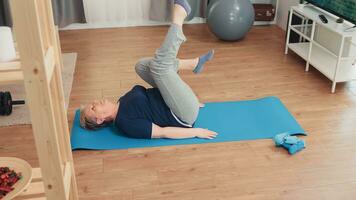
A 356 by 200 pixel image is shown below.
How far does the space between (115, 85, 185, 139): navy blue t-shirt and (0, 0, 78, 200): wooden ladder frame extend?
886 millimetres

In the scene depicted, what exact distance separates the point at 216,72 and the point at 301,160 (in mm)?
1353

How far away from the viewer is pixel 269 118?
268 centimetres

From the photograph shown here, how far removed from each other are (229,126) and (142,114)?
1.93ft

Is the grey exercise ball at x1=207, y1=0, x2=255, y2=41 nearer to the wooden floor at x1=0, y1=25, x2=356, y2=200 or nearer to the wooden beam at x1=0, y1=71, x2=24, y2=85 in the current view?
the wooden floor at x1=0, y1=25, x2=356, y2=200

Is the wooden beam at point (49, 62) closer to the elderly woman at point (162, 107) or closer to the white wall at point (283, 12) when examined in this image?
the elderly woman at point (162, 107)

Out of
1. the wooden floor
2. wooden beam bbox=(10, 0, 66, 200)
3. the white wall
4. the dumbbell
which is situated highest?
wooden beam bbox=(10, 0, 66, 200)

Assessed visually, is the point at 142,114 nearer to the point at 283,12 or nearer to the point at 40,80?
the point at 40,80

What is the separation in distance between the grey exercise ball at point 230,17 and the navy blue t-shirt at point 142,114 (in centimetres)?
170

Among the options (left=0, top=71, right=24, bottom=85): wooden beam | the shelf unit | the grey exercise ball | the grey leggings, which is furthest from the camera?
the grey exercise ball

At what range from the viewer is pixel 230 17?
390 centimetres

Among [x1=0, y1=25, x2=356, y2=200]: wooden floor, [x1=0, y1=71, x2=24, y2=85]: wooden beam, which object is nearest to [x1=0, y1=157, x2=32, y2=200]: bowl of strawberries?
[x1=0, y1=71, x2=24, y2=85]: wooden beam

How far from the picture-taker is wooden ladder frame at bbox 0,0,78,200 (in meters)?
1.12

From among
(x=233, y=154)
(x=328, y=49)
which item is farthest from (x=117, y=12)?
(x=233, y=154)

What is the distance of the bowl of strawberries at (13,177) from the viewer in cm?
141
